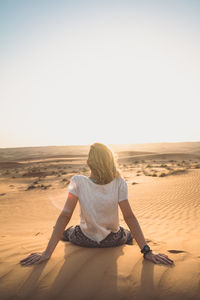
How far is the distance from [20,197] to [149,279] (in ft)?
35.6

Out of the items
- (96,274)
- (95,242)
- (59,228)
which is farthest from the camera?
(95,242)

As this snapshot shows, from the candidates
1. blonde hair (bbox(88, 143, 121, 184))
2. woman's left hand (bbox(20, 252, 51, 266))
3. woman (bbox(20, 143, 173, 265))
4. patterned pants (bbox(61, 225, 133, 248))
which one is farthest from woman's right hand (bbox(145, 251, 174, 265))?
woman's left hand (bbox(20, 252, 51, 266))

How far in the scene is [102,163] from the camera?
235cm

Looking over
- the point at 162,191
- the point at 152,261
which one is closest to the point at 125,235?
the point at 152,261

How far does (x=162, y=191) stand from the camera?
36.5 feet

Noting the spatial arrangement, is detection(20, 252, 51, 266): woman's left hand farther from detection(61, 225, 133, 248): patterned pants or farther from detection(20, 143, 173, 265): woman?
Result: detection(61, 225, 133, 248): patterned pants

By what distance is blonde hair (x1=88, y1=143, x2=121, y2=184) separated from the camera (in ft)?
7.72

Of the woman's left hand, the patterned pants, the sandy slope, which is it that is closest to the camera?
the sandy slope

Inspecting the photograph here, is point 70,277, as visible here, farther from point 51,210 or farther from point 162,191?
point 162,191

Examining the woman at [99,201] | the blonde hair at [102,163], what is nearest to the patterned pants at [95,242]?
the woman at [99,201]

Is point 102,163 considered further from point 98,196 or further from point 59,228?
point 59,228

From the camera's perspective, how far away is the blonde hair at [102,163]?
235cm

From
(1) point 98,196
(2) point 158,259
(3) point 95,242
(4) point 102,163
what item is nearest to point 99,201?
(1) point 98,196

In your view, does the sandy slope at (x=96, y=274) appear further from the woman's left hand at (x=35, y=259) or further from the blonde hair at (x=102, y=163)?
the blonde hair at (x=102, y=163)
